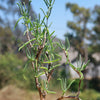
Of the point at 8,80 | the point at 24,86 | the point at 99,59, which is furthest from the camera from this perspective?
the point at 99,59

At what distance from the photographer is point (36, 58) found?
0.32 meters

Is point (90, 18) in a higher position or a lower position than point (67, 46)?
higher

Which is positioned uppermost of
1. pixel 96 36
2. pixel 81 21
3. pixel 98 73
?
pixel 81 21

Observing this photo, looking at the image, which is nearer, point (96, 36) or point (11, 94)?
point (11, 94)

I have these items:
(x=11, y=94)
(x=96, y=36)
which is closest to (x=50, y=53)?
(x=11, y=94)

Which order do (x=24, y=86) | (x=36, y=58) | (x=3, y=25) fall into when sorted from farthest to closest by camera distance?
(x=3, y=25)
(x=24, y=86)
(x=36, y=58)

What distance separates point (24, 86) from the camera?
5.45m

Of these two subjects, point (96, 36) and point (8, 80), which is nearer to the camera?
point (8, 80)

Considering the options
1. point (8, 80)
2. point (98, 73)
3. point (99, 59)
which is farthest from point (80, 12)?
point (8, 80)

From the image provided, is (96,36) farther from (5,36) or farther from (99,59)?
(5,36)

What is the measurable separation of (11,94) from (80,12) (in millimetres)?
7023

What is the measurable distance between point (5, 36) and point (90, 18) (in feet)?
16.4

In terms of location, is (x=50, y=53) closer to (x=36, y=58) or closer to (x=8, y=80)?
(x=36, y=58)

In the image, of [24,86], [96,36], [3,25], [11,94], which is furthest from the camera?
[3,25]
